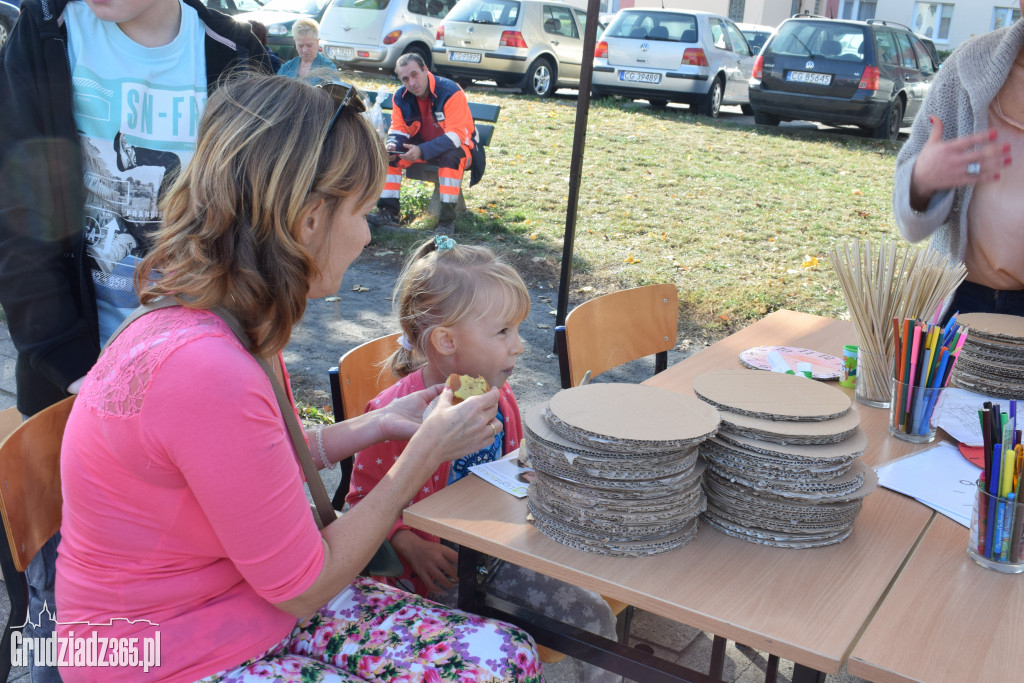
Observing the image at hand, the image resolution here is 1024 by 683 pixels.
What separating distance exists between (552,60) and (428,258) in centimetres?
1263

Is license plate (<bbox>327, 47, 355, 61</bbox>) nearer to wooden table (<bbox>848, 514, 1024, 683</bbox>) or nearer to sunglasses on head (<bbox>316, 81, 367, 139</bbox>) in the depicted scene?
sunglasses on head (<bbox>316, 81, 367, 139</bbox>)

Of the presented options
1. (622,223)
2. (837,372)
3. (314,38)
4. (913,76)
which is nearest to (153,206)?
(837,372)

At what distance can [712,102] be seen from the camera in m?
13.0

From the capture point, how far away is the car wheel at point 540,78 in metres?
13.8

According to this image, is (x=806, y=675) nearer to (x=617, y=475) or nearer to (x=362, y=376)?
(x=617, y=475)

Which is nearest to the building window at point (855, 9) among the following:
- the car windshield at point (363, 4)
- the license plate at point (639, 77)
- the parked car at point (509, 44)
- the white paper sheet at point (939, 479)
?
the parked car at point (509, 44)

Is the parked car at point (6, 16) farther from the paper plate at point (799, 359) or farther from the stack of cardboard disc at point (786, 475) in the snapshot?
the stack of cardboard disc at point (786, 475)

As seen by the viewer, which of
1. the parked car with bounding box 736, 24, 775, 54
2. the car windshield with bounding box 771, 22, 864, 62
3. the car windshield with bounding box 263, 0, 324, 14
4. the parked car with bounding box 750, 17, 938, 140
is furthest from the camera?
the parked car with bounding box 736, 24, 775, 54

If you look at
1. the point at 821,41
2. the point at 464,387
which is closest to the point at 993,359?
the point at 464,387

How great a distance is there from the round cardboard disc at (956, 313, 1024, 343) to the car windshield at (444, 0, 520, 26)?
12240mm

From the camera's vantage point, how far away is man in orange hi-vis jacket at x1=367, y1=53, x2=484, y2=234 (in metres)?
7.04

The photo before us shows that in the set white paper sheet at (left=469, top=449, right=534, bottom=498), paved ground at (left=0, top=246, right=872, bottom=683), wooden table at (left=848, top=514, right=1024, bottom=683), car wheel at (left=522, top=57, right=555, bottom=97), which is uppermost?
car wheel at (left=522, top=57, right=555, bottom=97)

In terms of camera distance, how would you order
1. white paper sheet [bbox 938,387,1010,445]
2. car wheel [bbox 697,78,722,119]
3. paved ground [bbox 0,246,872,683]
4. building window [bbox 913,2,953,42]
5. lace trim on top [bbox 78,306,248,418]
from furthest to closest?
building window [bbox 913,2,953,42], car wheel [bbox 697,78,722,119], paved ground [bbox 0,246,872,683], white paper sheet [bbox 938,387,1010,445], lace trim on top [bbox 78,306,248,418]

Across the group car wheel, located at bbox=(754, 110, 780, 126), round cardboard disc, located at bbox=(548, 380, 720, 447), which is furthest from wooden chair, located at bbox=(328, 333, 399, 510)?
car wheel, located at bbox=(754, 110, 780, 126)
